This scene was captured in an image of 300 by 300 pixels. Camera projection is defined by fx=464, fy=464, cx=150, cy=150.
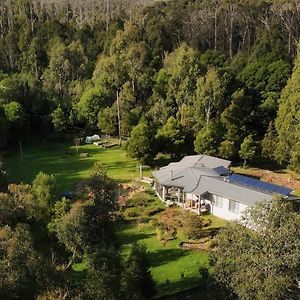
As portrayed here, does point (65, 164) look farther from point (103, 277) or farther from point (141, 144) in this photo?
point (103, 277)

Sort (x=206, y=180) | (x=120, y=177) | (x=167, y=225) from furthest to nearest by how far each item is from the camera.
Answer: (x=120, y=177) → (x=206, y=180) → (x=167, y=225)

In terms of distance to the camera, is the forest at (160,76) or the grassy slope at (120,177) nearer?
the grassy slope at (120,177)

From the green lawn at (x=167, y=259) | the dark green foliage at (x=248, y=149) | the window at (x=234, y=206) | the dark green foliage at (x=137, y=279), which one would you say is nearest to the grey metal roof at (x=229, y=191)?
the window at (x=234, y=206)

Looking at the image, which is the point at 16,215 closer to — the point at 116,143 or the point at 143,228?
the point at 143,228

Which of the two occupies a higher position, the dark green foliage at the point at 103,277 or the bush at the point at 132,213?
the dark green foliage at the point at 103,277

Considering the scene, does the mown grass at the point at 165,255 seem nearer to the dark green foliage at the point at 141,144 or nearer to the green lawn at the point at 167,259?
the green lawn at the point at 167,259

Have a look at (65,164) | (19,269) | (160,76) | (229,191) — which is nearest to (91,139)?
(65,164)
